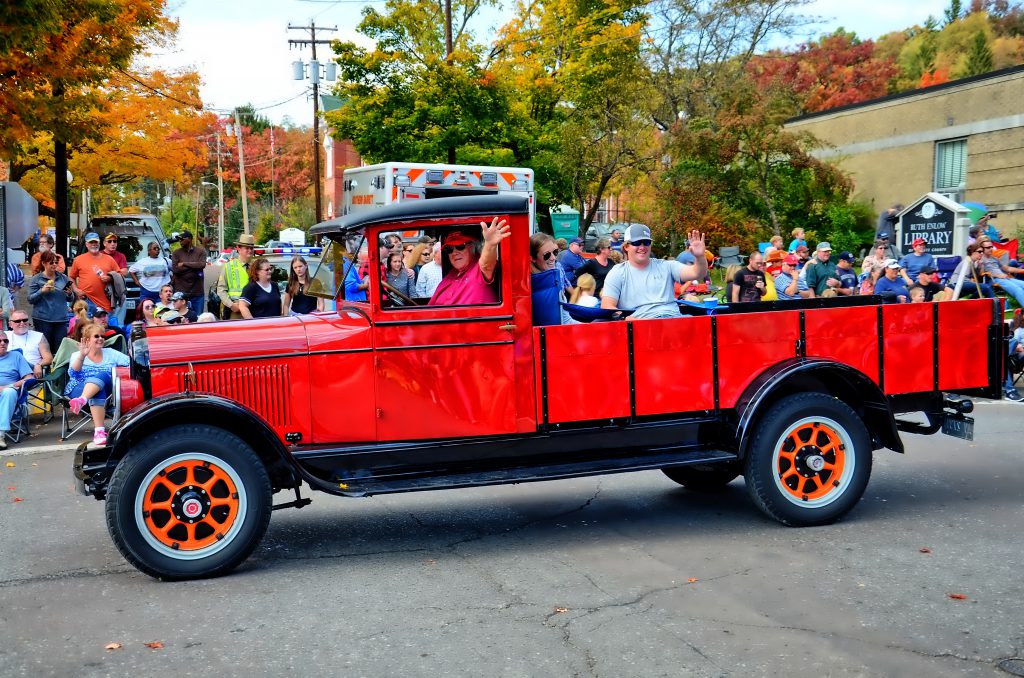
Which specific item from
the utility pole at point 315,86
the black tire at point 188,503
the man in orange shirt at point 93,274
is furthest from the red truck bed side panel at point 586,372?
the utility pole at point 315,86

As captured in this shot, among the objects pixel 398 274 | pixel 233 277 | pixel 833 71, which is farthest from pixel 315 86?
pixel 398 274

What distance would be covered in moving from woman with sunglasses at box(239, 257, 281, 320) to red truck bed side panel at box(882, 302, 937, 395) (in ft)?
21.9

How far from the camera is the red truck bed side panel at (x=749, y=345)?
21.8ft

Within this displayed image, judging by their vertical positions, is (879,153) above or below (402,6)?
below

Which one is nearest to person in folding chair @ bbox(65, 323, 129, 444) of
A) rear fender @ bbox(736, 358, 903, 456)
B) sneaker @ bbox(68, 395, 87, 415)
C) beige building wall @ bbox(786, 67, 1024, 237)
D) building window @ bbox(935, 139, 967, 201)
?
sneaker @ bbox(68, 395, 87, 415)

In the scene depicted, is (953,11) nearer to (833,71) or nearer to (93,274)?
(833,71)

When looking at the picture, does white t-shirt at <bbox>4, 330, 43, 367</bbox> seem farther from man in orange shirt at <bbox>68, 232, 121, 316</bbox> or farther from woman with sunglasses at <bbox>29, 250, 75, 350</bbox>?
man in orange shirt at <bbox>68, 232, 121, 316</bbox>

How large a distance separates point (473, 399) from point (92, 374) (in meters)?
6.15

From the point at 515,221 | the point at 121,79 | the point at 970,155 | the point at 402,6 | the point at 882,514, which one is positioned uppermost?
the point at 402,6

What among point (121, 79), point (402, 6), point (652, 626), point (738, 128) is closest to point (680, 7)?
point (738, 128)

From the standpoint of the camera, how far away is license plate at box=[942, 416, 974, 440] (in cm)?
709

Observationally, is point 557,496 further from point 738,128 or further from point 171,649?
point 738,128

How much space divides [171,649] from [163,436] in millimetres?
1432

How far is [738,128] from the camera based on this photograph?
2898cm
